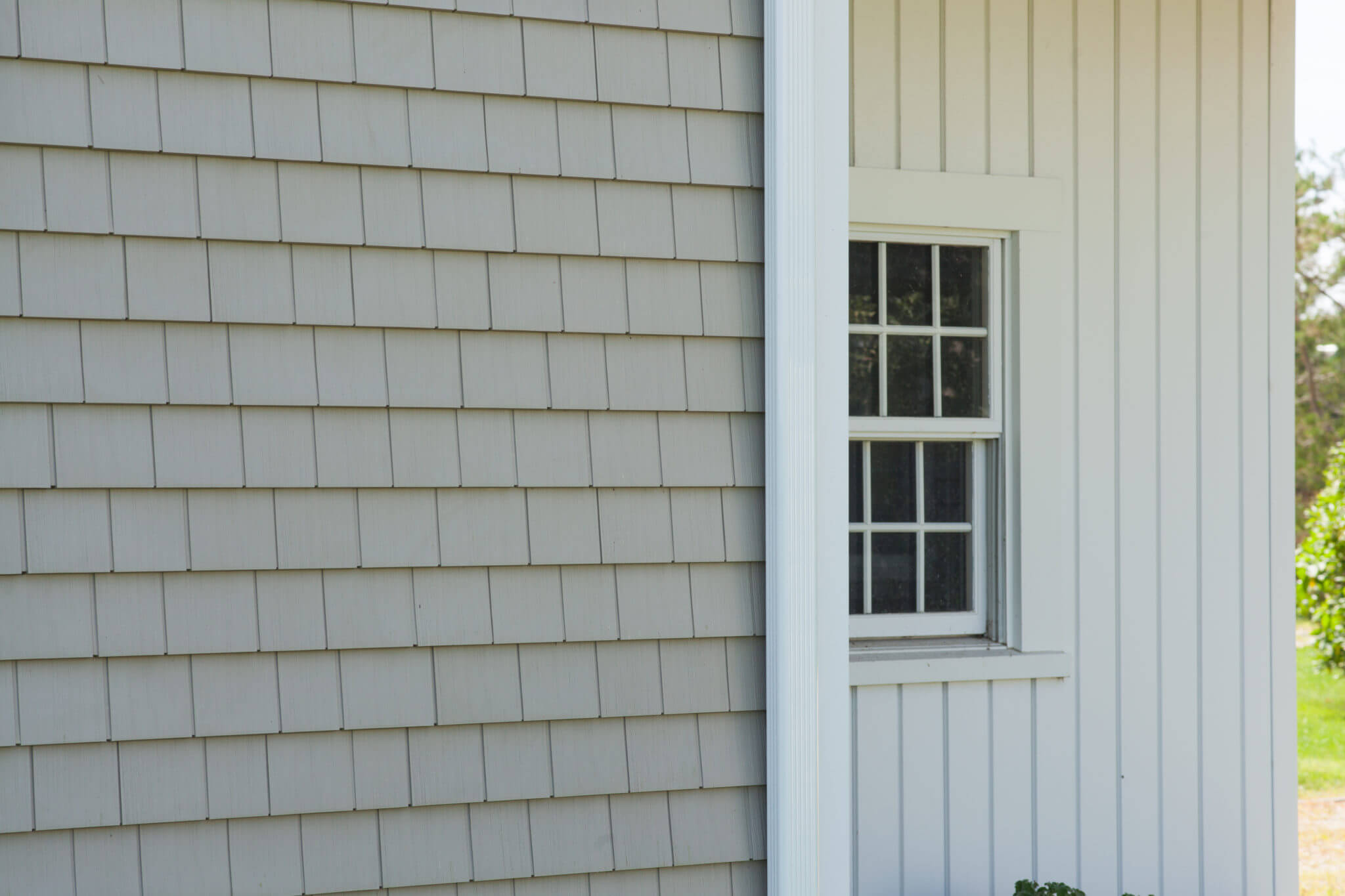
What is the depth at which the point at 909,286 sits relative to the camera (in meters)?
3.22

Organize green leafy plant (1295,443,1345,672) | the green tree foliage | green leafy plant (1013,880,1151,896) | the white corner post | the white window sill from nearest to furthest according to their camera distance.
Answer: the white corner post → green leafy plant (1013,880,1151,896) → the white window sill → green leafy plant (1295,443,1345,672) → the green tree foliage

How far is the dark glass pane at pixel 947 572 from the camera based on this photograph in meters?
3.26

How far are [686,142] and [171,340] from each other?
943 mm

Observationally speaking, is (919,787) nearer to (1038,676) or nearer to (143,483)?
(1038,676)

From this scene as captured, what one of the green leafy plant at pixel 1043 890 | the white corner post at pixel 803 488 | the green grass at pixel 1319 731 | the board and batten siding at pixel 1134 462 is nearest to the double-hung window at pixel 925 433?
the board and batten siding at pixel 1134 462

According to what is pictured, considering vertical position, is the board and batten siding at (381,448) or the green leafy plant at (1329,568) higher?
the board and batten siding at (381,448)

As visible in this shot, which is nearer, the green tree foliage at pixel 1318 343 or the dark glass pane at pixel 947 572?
the dark glass pane at pixel 947 572

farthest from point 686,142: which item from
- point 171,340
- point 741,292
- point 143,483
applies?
point 143,483

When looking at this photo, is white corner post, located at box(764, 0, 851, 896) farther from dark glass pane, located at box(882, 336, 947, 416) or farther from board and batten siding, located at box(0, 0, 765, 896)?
dark glass pane, located at box(882, 336, 947, 416)

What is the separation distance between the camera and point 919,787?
3127 mm

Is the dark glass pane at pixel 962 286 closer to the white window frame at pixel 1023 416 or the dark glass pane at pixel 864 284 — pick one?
the white window frame at pixel 1023 416

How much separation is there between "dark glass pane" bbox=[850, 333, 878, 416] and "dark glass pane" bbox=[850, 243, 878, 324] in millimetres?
62

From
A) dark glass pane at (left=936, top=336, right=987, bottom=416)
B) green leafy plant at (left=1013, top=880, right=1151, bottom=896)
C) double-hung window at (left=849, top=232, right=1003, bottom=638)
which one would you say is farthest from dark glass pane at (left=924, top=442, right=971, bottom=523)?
green leafy plant at (left=1013, top=880, right=1151, bottom=896)

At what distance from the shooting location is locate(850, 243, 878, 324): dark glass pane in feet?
10.4
